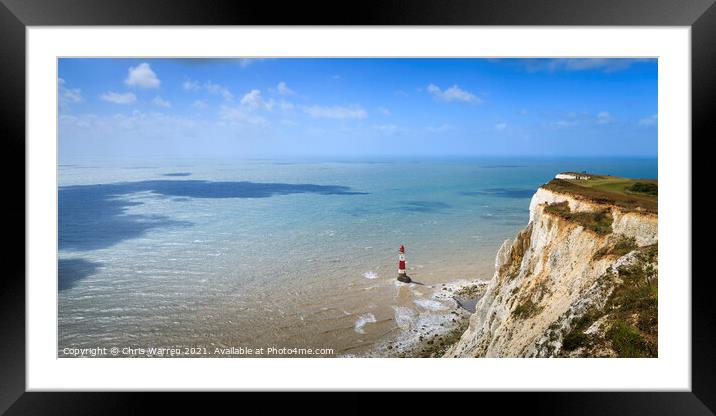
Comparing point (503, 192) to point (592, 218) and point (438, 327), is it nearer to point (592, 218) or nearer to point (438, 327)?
point (438, 327)

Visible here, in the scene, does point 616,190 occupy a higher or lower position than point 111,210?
higher

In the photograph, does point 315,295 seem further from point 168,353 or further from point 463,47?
point 463,47

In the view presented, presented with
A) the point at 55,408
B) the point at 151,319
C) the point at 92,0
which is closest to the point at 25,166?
the point at 92,0

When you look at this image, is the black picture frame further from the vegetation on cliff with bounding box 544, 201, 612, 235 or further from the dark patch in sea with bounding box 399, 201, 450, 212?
the dark patch in sea with bounding box 399, 201, 450, 212

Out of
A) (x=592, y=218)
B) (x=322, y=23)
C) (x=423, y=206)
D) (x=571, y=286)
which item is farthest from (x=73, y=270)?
(x=423, y=206)

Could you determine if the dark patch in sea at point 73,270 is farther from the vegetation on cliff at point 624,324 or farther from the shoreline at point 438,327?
the vegetation on cliff at point 624,324

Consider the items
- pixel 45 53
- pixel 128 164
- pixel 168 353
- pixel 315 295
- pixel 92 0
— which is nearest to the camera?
pixel 92 0
